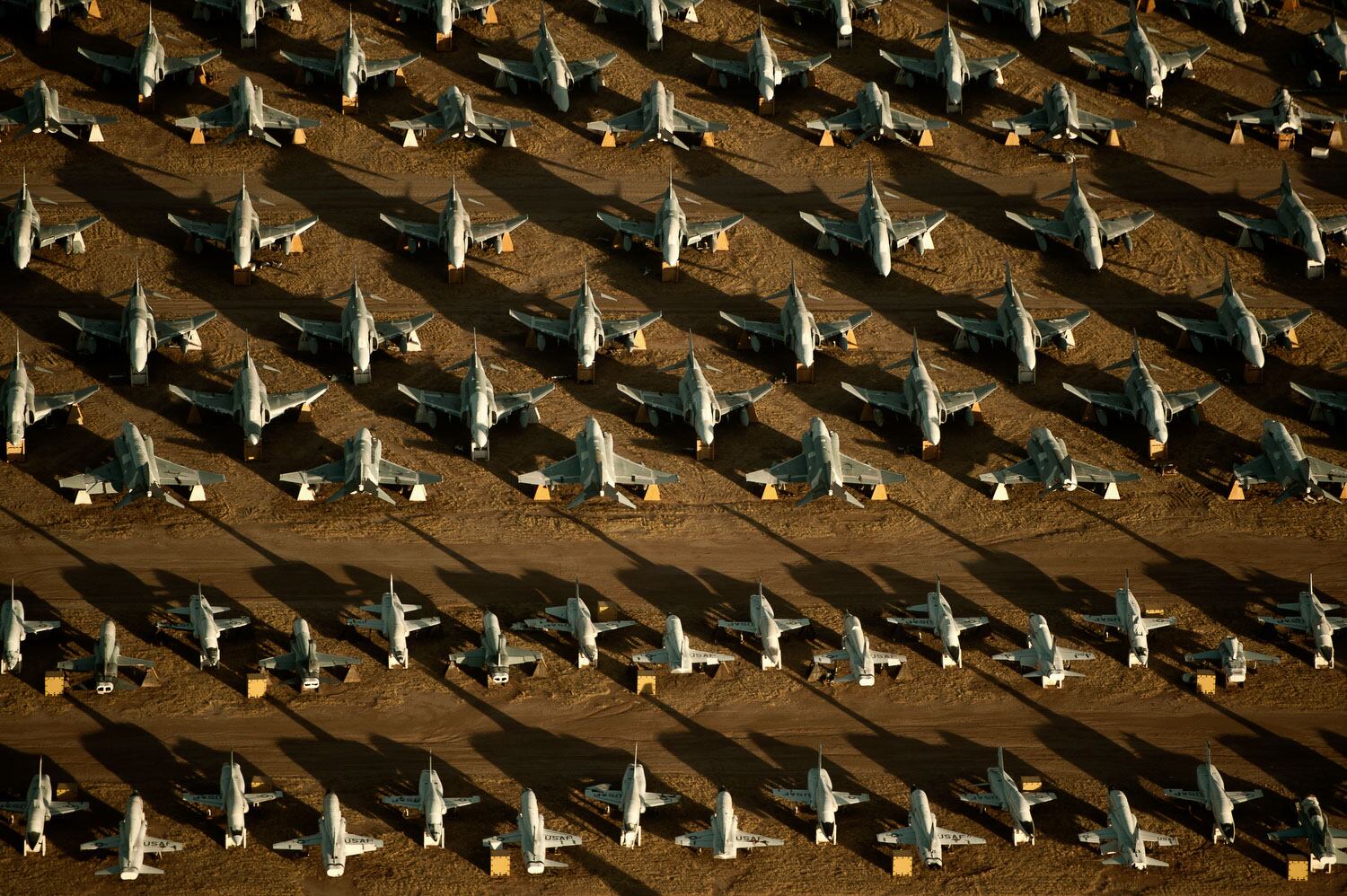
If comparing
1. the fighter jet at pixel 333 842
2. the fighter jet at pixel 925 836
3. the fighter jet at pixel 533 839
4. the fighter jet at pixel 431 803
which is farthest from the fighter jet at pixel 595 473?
the fighter jet at pixel 925 836

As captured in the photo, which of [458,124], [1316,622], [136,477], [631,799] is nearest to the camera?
[631,799]

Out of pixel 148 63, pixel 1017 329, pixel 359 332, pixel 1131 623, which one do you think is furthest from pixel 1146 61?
pixel 148 63

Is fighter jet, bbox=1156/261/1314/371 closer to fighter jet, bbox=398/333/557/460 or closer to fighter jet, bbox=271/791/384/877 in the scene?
fighter jet, bbox=398/333/557/460

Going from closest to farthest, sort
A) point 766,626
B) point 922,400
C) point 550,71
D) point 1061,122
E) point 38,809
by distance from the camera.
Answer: point 38,809
point 766,626
point 922,400
point 1061,122
point 550,71

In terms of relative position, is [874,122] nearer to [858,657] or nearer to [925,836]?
[858,657]

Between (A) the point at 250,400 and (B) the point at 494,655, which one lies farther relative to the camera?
(A) the point at 250,400

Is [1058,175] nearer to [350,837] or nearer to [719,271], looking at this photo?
[719,271]

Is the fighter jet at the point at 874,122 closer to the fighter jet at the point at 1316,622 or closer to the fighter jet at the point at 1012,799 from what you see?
the fighter jet at the point at 1316,622
